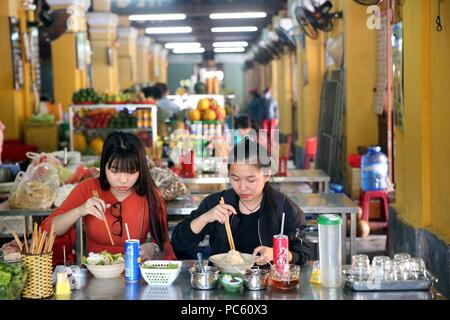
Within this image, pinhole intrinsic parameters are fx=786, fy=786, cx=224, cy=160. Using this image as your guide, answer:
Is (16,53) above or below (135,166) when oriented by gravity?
above

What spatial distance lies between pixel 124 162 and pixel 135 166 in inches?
2.7

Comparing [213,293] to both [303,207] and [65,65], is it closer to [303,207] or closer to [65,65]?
[303,207]

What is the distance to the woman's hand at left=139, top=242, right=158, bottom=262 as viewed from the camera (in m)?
3.93

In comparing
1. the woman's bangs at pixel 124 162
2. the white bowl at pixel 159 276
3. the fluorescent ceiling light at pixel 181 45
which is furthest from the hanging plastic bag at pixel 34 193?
the fluorescent ceiling light at pixel 181 45

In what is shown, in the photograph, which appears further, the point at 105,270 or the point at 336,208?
the point at 336,208

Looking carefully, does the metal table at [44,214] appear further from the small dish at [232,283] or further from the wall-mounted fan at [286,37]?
the wall-mounted fan at [286,37]

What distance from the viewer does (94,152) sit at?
10688 millimetres

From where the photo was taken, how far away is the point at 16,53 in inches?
451

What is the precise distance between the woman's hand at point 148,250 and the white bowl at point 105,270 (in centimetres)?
40

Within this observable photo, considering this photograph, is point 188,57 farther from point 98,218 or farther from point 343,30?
point 98,218

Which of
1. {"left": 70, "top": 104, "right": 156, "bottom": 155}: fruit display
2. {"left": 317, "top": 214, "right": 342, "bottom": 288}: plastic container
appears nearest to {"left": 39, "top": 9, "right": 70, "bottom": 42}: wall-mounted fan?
{"left": 70, "top": 104, "right": 156, "bottom": 155}: fruit display

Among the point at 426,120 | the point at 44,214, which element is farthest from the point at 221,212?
the point at 426,120

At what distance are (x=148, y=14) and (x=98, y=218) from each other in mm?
15536

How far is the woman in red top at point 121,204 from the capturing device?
157 inches
